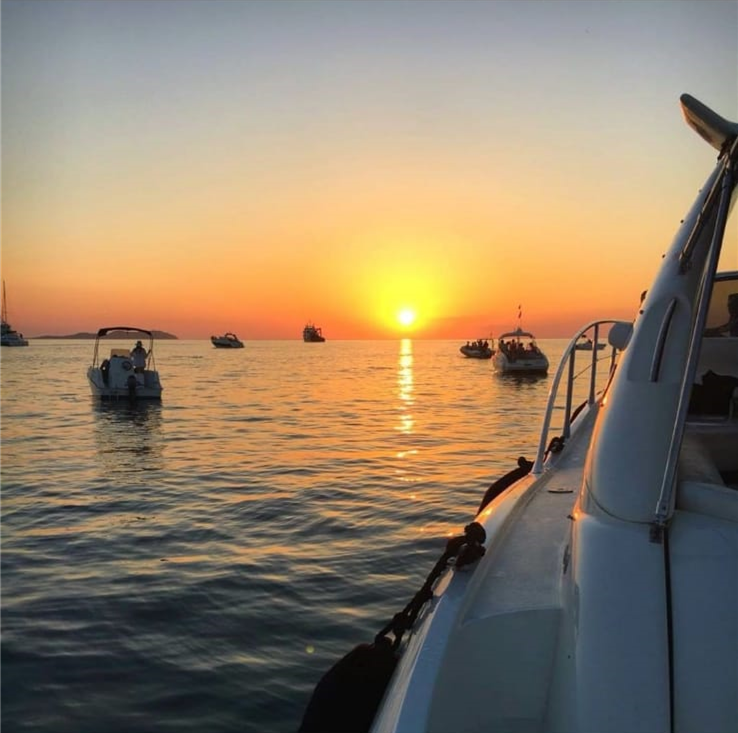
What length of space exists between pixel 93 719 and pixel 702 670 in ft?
14.5

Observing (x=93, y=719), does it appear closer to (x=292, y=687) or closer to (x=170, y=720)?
(x=170, y=720)

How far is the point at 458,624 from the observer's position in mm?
2740

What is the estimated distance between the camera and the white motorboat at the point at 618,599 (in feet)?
6.88

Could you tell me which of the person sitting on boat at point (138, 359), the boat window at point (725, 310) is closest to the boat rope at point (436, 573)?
the boat window at point (725, 310)

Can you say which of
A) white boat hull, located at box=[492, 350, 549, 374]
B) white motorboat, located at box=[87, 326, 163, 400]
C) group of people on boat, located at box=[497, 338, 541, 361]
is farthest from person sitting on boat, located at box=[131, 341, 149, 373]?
group of people on boat, located at box=[497, 338, 541, 361]

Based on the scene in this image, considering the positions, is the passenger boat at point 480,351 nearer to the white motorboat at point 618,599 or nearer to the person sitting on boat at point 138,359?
the person sitting on boat at point 138,359

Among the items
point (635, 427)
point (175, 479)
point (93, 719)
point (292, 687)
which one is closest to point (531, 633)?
point (635, 427)

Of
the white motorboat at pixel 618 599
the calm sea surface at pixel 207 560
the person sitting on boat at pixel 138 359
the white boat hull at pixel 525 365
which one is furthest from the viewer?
the white boat hull at pixel 525 365

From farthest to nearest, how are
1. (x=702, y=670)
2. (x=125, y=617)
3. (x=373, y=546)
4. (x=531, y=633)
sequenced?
1. (x=373, y=546)
2. (x=125, y=617)
3. (x=531, y=633)
4. (x=702, y=670)

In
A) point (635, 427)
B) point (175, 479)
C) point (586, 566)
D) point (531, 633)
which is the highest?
point (635, 427)

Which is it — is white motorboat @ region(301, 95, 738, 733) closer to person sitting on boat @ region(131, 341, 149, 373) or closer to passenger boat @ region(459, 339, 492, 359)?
person sitting on boat @ region(131, 341, 149, 373)

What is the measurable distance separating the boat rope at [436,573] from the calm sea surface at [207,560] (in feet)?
7.41

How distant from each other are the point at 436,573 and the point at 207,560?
5.55 meters

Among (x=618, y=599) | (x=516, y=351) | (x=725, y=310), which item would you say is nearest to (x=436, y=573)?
(x=618, y=599)
